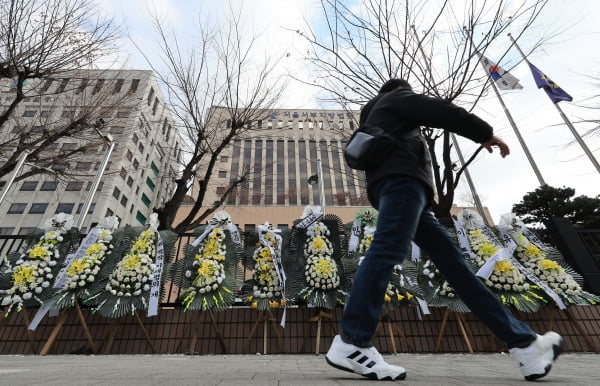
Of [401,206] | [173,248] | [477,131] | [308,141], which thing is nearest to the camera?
[401,206]

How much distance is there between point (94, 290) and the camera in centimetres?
395

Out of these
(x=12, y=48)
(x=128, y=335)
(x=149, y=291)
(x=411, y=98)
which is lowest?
(x=128, y=335)

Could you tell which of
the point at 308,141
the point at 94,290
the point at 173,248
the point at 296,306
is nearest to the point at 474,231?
the point at 296,306

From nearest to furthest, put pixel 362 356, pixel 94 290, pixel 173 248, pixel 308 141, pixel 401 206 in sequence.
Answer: pixel 362 356
pixel 401 206
pixel 94 290
pixel 173 248
pixel 308 141

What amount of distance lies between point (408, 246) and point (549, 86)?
17.4m

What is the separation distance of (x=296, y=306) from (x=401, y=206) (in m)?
3.34

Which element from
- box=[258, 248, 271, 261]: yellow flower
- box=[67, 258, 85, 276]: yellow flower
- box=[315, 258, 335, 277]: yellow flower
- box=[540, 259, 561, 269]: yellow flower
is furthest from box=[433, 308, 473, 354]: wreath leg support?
box=[67, 258, 85, 276]: yellow flower

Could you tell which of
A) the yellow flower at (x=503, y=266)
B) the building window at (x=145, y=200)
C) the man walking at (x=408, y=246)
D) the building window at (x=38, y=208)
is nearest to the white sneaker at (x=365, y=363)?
the man walking at (x=408, y=246)

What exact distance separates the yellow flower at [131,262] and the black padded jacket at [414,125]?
12.4 feet

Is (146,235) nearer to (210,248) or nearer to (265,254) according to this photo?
(210,248)

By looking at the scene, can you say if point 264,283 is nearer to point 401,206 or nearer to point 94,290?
point 94,290

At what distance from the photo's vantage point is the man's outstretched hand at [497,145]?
1.83 m

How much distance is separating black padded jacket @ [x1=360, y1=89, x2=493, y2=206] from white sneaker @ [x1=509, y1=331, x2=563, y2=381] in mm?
954

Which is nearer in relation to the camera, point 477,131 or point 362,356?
point 362,356
